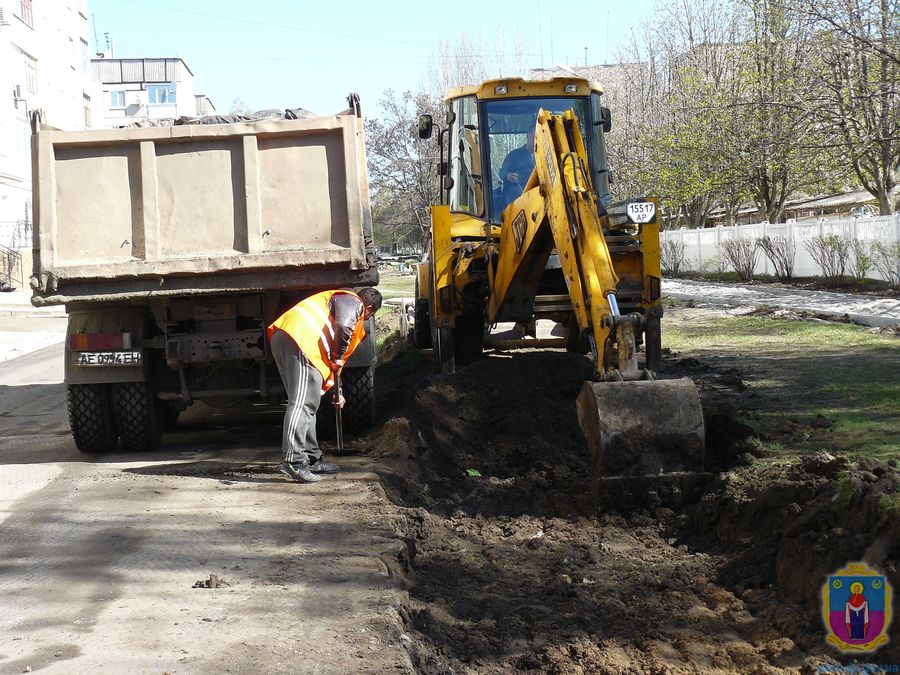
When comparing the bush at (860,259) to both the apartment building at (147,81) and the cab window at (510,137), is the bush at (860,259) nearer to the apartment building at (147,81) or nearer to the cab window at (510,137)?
the cab window at (510,137)

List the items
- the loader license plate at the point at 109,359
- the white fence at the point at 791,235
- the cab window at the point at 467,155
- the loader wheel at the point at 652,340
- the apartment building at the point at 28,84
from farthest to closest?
the apartment building at the point at 28,84
the white fence at the point at 791,235
the cab window at the point at 467,155
the loader wheel at the point at 652,340
the loader license plate at the point at 109,359

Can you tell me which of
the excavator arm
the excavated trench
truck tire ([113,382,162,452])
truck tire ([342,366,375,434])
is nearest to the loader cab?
the excavator arm

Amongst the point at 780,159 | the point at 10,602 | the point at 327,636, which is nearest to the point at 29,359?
the point at 10,602

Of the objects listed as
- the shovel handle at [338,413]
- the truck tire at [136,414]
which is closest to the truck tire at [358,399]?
the shovel handle at [338,413]

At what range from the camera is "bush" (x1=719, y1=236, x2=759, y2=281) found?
87.6 ft

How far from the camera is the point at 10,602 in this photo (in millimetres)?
4742

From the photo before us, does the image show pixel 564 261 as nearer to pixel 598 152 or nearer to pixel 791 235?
pixel 598 152

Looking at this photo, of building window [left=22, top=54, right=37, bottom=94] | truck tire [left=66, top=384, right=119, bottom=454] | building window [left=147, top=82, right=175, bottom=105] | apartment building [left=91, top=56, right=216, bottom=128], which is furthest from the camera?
building window [left=147, top=82, right=175, bottom=105]

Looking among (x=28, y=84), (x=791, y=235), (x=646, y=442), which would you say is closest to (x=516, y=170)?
(x=646, y=442)

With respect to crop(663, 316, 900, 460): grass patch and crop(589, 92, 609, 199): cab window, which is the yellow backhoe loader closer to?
crop(589, 92, 609, 199): cab window

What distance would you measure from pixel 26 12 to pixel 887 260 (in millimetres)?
37730

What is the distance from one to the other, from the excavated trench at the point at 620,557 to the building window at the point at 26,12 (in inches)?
1597

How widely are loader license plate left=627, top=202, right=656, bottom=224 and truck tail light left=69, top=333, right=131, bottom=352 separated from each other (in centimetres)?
417

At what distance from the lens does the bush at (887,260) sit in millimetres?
18625
